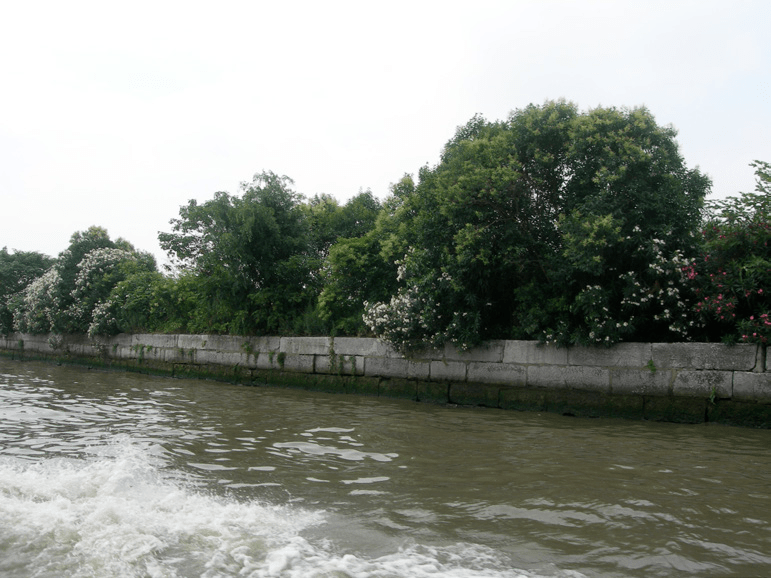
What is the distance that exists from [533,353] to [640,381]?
62.3 inches

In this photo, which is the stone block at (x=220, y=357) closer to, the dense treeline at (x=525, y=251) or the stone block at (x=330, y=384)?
the dense treeline at (x=525, y=251)

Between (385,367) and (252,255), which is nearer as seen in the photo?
(385,367)

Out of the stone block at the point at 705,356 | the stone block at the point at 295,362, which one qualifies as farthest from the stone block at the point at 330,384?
the stone block at the point at 705,356

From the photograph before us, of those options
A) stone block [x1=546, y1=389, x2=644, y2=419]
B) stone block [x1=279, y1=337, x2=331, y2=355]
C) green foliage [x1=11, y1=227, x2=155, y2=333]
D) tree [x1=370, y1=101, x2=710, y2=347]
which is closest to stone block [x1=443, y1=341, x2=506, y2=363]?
tree [x1=370, y1=101, x2=710, y2=347]

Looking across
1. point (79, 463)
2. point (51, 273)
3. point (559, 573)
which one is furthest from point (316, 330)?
point (51, 273)

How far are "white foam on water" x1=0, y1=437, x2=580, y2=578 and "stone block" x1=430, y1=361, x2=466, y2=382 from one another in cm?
582

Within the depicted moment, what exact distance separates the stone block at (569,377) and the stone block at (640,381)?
121mm

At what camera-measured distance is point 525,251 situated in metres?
9.02

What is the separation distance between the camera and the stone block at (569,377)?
26.0 ft

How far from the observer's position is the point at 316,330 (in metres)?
11.9

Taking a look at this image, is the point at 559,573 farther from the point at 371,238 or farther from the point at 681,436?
the point at 371,238

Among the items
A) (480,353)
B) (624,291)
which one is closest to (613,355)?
(624,291)

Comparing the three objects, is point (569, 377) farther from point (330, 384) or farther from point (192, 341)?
point (192, 341)

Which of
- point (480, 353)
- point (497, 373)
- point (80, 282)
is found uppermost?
point (80, 282)
